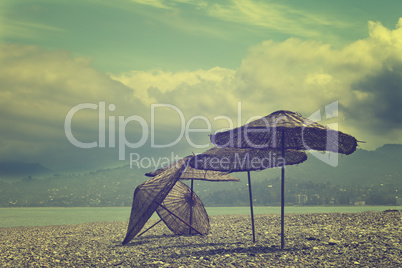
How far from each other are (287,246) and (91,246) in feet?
21.9

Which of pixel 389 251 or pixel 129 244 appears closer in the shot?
pixel 389 251

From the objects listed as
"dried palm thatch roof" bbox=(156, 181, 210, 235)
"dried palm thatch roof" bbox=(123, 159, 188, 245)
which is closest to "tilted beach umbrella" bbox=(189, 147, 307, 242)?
"dried palm thatch roof" bbox=(123, 159, 188, 245)

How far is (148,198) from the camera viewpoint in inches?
521

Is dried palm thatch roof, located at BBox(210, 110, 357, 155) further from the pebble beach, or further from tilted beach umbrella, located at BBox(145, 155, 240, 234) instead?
tilted beach umbrella, located at BBox(145, 155, 240, 234)

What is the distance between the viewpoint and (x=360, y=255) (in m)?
9.76

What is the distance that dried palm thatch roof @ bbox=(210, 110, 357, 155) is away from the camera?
1055 cm

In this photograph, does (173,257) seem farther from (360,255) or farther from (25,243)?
(25,243)

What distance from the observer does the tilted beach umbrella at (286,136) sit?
10.5 metres

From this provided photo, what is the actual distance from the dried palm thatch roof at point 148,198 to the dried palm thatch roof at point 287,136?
8.05 feet

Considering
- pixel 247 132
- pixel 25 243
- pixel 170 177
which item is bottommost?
pixel 25 243

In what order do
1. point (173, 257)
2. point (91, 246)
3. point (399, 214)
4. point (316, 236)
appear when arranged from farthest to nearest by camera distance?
point (399, 214), point (91, 246), point (316, 236), point (173, 257)

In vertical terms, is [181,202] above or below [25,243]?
above

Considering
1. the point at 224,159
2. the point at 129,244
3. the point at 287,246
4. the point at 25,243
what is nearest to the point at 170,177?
the point at 224,159

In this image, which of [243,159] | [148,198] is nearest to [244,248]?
[243,159]
